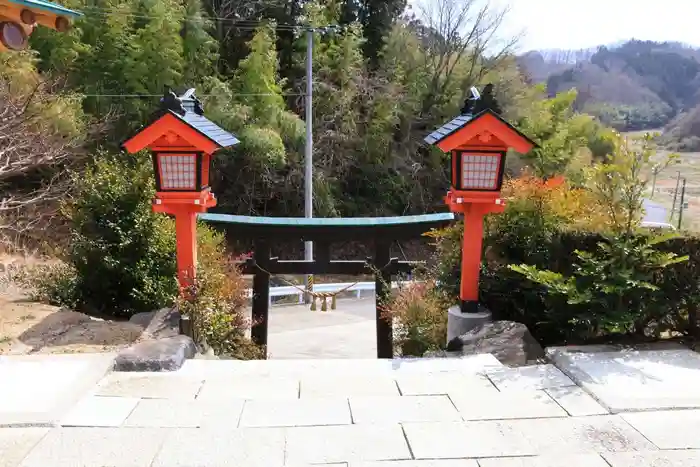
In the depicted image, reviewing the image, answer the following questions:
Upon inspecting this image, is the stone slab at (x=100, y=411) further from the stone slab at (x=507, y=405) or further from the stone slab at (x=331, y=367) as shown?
the stone slab at (x=507, y=405)

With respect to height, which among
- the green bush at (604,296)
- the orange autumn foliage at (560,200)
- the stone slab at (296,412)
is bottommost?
the stone slab at (296,412)

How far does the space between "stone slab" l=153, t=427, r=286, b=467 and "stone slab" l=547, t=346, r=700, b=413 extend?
1849mm

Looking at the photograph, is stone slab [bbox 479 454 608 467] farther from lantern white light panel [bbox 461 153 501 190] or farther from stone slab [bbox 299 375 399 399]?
lantern white light panel [bbox 461 153 501 190]

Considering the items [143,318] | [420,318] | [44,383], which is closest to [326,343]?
[420,318]

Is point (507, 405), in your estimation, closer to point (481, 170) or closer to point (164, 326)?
point (481, 170)

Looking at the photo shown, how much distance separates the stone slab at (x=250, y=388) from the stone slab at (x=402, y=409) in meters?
0.43

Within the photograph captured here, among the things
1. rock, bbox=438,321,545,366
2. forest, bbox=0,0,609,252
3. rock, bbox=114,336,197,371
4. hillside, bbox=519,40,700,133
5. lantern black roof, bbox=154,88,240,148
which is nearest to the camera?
rock, bbox=114,336,197,371

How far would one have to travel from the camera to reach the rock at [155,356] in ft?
11.1

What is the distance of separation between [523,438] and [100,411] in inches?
88.7

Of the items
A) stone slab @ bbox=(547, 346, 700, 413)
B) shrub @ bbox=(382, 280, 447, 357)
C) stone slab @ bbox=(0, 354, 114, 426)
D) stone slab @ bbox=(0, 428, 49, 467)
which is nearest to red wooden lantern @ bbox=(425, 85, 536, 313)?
shrub @ bbox=(382, 280, 447, 357)

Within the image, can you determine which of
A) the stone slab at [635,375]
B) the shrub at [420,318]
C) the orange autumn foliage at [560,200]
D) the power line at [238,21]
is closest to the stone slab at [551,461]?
the stone slab at [635,375]

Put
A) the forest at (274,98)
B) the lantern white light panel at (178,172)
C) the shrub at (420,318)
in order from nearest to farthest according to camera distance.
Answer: the lantern white light panel at (178,172), the shrub at (420,318), the forest at (274,98)

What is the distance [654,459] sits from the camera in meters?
2.33

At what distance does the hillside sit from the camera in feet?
82.5
